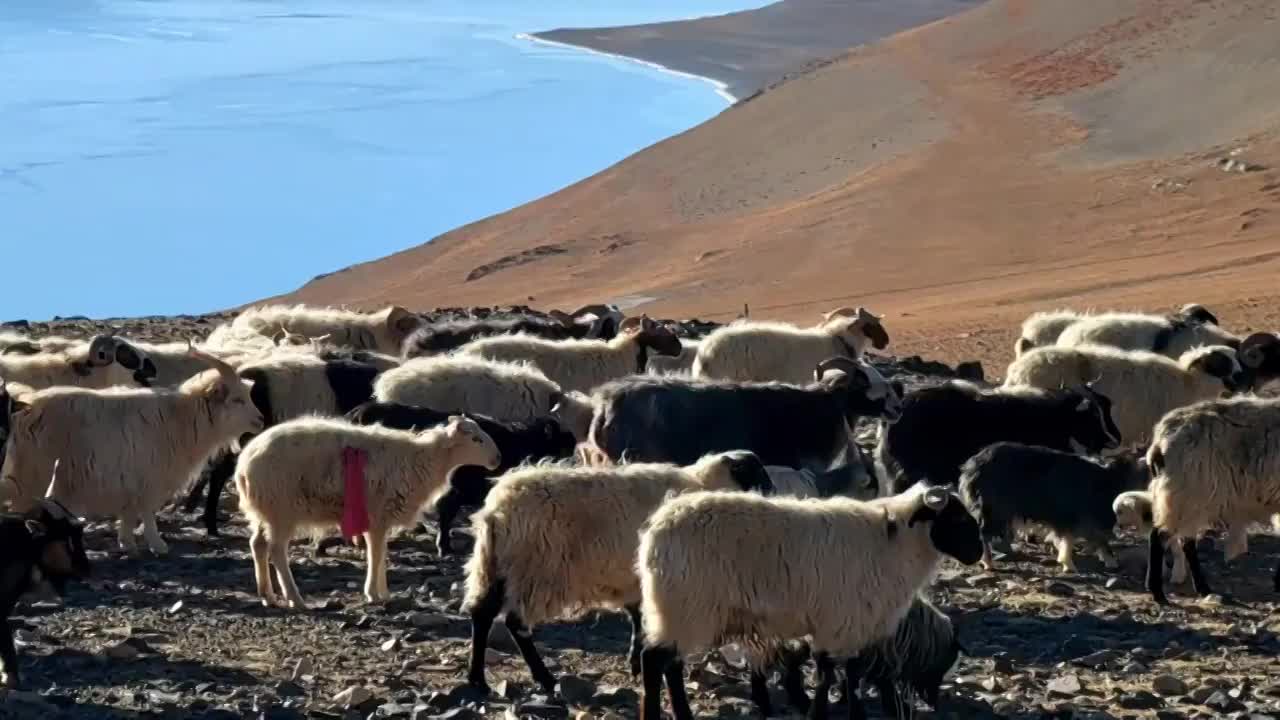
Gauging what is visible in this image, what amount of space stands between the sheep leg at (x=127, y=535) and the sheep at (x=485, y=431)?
1169 mm

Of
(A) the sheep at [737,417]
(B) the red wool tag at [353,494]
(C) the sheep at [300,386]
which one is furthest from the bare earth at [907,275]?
(A) the sheep at [737,417]

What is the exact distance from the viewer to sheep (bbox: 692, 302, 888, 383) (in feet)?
51.2

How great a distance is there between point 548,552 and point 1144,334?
9334 millimetres

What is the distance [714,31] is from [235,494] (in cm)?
8729

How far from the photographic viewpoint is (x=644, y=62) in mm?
93688

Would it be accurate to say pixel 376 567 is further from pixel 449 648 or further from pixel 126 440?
pixel 126 440

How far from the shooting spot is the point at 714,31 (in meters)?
98.9

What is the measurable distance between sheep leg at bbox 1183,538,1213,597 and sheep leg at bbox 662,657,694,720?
4.32m

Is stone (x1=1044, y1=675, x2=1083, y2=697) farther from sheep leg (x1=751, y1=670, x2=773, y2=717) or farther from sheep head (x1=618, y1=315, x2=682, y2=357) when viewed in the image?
sheep head (x1=618, y1=315, x2=682, y2=357)

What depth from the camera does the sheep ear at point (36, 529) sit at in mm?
9031

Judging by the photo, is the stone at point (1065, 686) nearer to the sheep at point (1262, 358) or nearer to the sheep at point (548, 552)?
the sheep at point (548, 552)

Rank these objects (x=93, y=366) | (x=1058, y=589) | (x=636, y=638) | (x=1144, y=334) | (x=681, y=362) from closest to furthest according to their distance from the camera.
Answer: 1. (x=636, y=638)
2. (x=1058, y=589)
3. (x=93, y=366)
4. (x=681, y=362)
5. (x=1144, y=334)

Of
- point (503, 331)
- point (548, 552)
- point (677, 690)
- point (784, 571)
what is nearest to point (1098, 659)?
point (784, 571)

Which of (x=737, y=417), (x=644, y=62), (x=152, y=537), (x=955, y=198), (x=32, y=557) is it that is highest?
(x=644, y=62)
